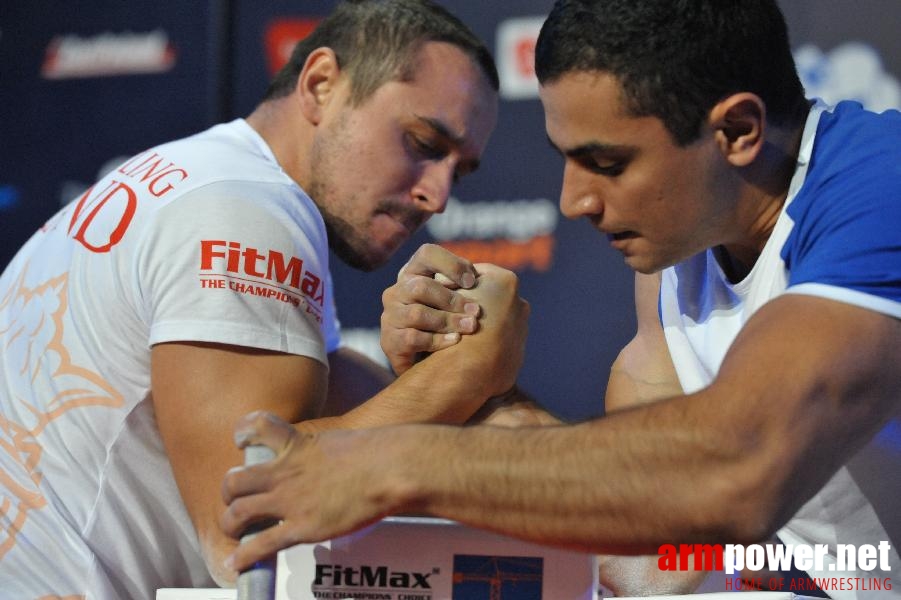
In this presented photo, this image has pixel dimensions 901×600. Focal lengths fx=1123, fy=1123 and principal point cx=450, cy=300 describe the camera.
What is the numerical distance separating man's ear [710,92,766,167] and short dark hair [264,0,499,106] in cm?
61

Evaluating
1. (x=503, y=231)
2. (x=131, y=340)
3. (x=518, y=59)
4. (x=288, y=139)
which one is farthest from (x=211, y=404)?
(x=518, y=59)

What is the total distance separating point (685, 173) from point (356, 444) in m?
0.54

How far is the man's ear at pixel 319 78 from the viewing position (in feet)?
5.82

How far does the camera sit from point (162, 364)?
1321 mm

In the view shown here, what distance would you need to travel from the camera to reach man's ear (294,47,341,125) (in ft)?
5.82

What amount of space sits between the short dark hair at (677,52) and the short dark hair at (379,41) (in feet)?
1.70

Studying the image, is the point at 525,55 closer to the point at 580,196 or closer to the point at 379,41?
the point at 379,41

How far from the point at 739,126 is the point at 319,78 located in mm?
761

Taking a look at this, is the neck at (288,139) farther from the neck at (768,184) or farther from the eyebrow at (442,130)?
the neck at (768,184)

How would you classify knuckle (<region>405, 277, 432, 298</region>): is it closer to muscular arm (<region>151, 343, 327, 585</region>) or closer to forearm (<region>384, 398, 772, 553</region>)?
muscular arm (<region>151, 343, 327, 585</region>)

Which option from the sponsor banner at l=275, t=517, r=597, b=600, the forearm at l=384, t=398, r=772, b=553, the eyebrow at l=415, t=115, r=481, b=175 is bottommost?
the sponsor banner at l=275, t=517, r=597, b=600

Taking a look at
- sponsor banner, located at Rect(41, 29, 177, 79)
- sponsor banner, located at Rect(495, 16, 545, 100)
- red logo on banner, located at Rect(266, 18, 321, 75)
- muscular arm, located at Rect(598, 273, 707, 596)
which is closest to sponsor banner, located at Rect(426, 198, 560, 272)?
sponsor banner, located at Rect(495, 16, 545, 100)

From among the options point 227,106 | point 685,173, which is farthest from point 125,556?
point 227,106

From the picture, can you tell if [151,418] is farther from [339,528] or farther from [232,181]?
[339,528]
